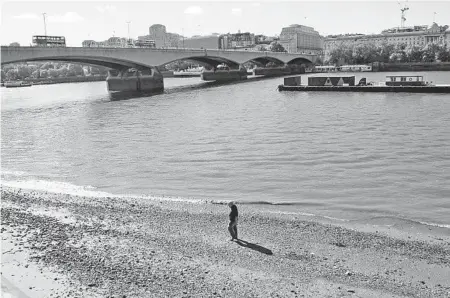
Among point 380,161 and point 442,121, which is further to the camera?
point 442,121

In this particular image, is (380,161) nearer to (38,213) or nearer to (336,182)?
(336,182)

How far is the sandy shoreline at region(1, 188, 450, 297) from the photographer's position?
8828mm

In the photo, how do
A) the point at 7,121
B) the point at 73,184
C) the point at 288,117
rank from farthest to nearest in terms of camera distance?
the point at 7,121 < the point at 288,117 < the point at 73,184

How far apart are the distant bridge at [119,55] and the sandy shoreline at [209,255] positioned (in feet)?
128

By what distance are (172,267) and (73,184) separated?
9.86 meters

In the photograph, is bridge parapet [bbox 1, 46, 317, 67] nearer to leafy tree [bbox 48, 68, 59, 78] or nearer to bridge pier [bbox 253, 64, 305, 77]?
bridge pier [bbox 253, 64, 305, 77]

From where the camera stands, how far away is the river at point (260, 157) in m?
15.6

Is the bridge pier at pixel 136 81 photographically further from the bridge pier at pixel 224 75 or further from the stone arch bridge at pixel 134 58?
the bridge pier at pixel 224 75

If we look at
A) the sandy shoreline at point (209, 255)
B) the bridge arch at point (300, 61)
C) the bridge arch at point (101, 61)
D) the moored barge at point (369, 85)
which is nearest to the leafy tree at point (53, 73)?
the bridge arch at point (300, 61)

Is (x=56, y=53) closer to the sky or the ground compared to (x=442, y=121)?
closer to the sky

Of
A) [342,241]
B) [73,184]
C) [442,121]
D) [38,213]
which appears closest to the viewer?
[342,241]

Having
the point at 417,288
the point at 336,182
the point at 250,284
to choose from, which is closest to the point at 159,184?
the point at 336,182

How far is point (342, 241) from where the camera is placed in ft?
37.1

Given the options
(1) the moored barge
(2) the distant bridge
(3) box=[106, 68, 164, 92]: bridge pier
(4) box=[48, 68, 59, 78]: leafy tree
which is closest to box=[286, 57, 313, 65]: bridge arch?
(2) the distant bridge
